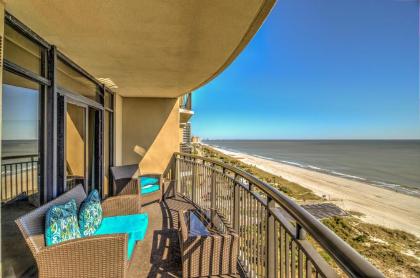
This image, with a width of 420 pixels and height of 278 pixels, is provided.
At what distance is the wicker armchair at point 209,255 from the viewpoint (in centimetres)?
205

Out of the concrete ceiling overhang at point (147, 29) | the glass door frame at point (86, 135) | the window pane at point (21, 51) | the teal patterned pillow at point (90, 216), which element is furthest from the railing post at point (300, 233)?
the glass door frame at point (86, 135)

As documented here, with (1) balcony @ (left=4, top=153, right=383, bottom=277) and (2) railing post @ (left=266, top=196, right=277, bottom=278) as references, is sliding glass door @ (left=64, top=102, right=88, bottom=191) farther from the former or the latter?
(2) railing post @ (left=266, top=196, right=277, bottom=278)

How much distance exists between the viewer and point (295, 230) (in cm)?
113

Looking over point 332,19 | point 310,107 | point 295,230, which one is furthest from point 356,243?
point 310,107

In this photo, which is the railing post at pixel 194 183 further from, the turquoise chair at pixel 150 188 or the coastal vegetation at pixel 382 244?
the coastal vegetation at pixel 382 244

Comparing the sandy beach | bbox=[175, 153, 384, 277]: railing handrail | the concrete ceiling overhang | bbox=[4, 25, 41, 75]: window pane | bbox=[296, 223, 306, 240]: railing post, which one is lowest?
the sandy beach

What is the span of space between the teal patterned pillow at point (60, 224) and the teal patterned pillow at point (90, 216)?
0.18 m

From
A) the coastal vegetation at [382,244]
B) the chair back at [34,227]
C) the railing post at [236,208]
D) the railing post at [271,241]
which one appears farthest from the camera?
the coastal vegetation at [382,244]

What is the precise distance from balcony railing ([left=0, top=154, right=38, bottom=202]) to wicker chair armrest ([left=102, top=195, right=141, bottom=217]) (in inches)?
33.2

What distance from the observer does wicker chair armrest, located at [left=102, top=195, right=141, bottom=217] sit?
302cm

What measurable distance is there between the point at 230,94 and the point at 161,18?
36.3 metres

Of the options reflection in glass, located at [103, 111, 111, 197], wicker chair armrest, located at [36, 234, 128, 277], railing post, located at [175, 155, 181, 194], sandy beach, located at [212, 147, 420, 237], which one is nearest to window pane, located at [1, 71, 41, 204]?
wicker chair armrest, located at [36, 234, 128, 277]

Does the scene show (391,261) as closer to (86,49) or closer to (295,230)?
(295,230)

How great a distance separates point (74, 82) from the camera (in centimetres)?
320
